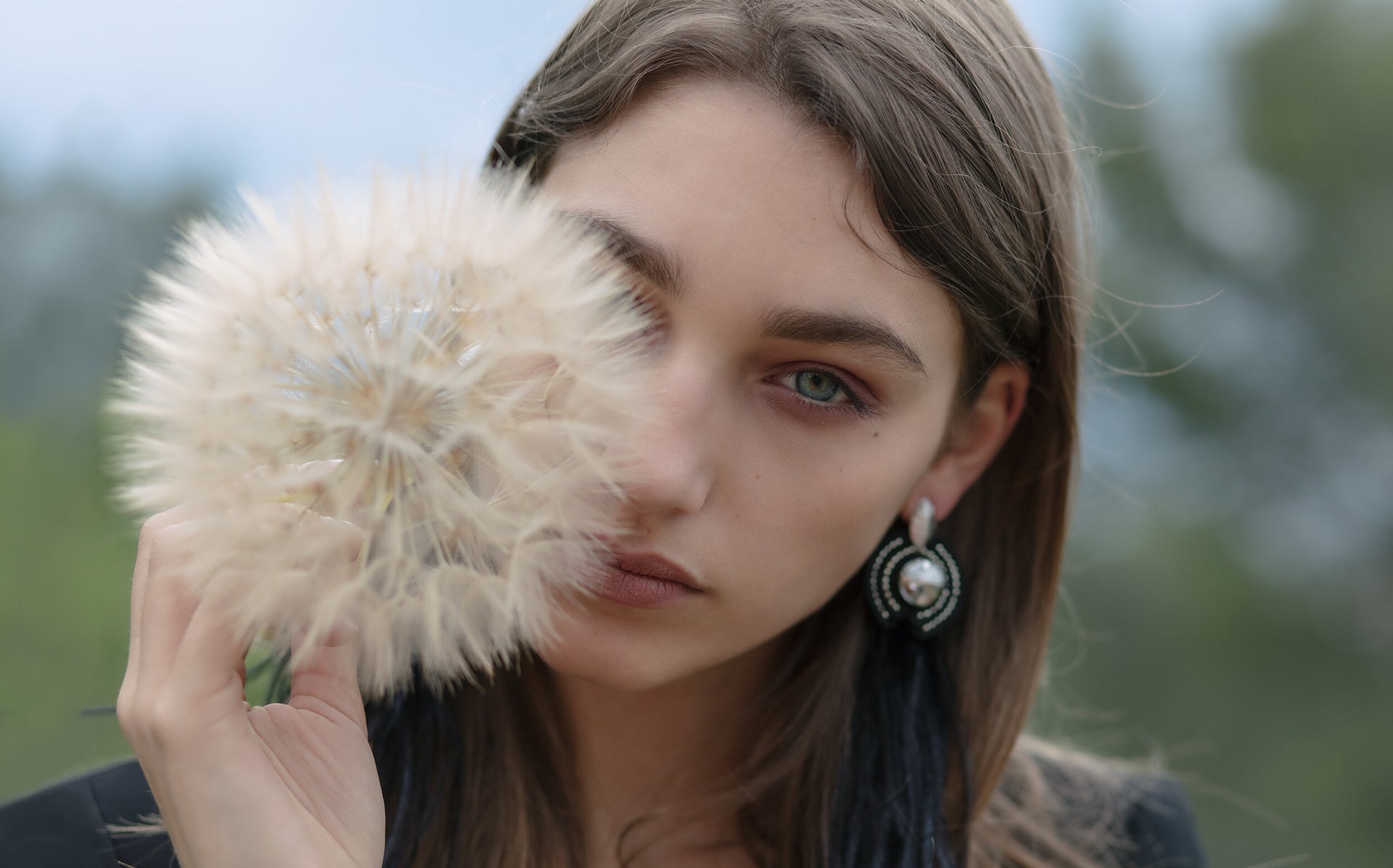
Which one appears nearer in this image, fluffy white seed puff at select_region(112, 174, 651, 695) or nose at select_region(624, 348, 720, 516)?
fluffy white seed puff at select_region(112, 174, 651, 695)

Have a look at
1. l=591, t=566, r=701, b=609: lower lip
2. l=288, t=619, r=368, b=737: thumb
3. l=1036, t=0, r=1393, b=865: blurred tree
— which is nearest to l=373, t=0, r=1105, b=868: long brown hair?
l=288, t=619, r=368, b=737: thumb

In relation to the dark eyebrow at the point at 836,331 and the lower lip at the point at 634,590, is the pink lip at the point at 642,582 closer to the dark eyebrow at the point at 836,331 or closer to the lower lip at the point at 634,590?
the lower lip at the point at 634,590

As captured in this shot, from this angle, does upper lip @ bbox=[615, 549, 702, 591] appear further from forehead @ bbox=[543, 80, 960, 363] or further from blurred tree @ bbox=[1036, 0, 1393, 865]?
blurred tree @ bbox=[1036, 0, 1393, 865]

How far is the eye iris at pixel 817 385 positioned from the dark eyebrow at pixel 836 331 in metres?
0.10

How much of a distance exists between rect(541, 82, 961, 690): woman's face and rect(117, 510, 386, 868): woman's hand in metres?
0.45

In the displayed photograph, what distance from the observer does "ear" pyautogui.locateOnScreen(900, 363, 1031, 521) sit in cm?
229

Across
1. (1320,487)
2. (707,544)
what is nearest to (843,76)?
(707,544)

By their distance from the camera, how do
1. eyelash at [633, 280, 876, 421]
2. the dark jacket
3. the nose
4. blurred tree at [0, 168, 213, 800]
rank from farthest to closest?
blurred tree at [0, 168, 213, 800] → the dark jacket → eyelash at [633, 280, 876, 421] → the nose

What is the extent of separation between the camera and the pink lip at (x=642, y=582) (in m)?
1.71

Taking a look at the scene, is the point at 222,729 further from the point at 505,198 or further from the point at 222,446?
the point at 505,198

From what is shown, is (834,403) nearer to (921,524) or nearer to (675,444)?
(675,444)

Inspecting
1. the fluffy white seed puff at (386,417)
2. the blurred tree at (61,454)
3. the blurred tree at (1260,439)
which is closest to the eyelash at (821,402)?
the fluffy white seed puff at (386,417)

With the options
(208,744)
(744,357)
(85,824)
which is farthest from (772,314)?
(85,824)

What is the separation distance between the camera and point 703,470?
1.69 m
